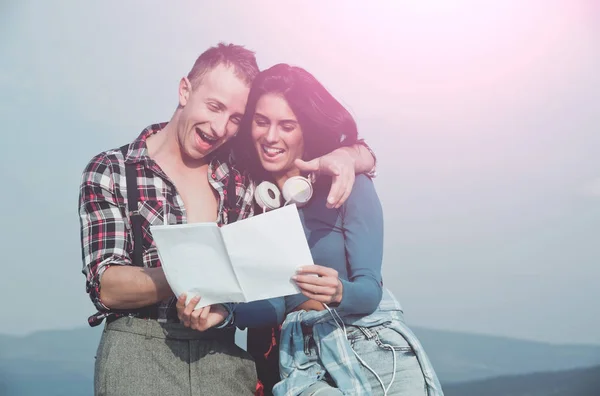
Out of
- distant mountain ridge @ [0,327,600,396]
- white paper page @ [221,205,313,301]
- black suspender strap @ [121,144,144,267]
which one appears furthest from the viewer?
distant mountain ridge @ [0,327,600,396]

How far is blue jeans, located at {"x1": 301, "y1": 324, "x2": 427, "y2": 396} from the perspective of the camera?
1.45 m

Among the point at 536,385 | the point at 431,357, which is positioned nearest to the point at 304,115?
the point at 431,357

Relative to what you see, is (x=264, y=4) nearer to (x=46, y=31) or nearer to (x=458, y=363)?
(x=46, y=31)

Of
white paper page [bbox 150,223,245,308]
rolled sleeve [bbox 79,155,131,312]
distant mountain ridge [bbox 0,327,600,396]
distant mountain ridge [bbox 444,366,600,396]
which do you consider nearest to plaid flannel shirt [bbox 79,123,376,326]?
rolled sleeve [bbox 79,155,131,312]

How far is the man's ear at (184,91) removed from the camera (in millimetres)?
1762

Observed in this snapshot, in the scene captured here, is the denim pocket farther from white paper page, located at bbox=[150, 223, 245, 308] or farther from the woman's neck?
the woman's neck

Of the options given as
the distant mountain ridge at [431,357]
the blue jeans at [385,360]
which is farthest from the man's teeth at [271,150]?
the distant mountain ridge at [431,357]

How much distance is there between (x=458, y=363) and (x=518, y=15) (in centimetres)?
142

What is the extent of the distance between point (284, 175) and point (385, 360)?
605 mm

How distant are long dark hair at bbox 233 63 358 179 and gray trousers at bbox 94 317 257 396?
52 centimetres

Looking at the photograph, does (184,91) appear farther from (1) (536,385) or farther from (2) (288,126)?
Result: (1) (536,385)

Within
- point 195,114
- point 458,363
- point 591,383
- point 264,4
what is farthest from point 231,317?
point 591,383

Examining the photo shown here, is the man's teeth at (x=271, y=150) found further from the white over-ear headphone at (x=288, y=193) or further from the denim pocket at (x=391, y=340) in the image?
the denim pocket at (x=391, y=340)

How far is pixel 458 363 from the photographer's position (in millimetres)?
2574
